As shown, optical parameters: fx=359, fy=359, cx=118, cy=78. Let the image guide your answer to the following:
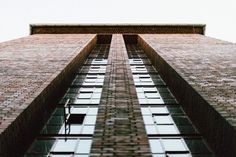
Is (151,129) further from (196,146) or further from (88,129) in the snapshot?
(88,129)

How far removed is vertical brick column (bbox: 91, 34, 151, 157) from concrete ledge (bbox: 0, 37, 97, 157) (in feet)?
4.83

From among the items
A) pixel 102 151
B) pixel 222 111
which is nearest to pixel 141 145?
pixel 102 151

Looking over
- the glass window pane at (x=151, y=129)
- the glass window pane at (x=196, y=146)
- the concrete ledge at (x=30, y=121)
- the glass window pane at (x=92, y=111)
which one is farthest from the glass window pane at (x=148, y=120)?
A: the concrete ledge at (x=30, y=121)

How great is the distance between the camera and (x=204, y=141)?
710 cm

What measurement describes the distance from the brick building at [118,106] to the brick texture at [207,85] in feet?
0.06

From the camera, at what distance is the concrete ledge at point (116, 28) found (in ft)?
78.8

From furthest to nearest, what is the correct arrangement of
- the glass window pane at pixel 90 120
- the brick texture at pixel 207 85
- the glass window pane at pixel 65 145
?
the glass window pane at pixel 90 120
the glass window pane at pixel 65 145
the brick texture at pixel 207 85

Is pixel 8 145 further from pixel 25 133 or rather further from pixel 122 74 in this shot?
pixel 122 74

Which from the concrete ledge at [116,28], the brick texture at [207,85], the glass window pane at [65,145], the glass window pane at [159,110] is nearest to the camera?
the brick texture at [207,85]

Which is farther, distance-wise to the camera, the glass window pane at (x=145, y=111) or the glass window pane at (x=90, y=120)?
the glass window pane at (x=145, y=111)

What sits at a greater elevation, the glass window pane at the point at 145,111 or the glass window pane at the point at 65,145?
the glass window pane at the point at 145,111

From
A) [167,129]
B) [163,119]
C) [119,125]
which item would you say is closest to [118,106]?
[119,125]

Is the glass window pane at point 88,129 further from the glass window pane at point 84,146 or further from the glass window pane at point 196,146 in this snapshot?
the glass window pane at point 196,146

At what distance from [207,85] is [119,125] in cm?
351
